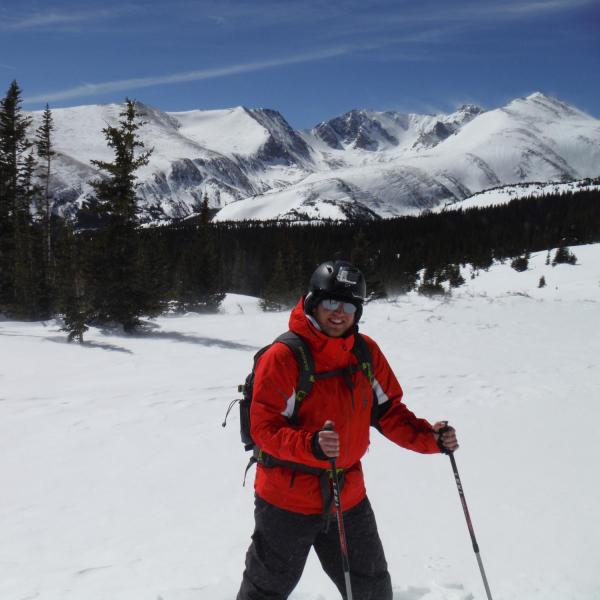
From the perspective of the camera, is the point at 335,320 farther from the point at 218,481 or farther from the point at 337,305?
the point at 218,481

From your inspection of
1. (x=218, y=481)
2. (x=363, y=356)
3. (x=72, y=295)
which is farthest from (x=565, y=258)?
(x=363, y=356)

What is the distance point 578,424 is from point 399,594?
6.09m

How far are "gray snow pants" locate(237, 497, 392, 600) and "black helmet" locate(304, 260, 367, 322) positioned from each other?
120 centimetres

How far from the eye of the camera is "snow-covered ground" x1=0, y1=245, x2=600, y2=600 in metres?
4.27

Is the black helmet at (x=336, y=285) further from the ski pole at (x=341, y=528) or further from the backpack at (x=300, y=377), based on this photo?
the ski pole at (x=341, y=528)

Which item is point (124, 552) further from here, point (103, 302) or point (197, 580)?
point (103, 302)

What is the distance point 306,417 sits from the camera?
9.53 ft

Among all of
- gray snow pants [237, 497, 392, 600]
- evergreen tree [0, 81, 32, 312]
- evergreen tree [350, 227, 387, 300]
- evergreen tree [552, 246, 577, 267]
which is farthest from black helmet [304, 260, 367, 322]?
evergreen tree [552, 246, 577, 267]

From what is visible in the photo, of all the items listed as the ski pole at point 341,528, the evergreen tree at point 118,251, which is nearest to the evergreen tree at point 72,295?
the evergreen tree at point 118,251

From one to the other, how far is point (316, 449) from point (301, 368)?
0.45 meters

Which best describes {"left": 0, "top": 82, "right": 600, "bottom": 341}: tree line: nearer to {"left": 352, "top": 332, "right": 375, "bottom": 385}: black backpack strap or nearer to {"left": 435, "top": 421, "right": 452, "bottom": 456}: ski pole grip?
{"left": 352, "top": 332, "right": 375, "bottom": 385}: black backpack strap

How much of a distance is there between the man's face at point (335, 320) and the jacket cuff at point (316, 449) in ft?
2.06

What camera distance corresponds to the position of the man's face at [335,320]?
120 inches

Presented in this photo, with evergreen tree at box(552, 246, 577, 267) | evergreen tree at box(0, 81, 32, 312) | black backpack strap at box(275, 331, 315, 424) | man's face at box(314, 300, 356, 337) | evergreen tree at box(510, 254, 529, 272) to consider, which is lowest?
evergreen tree at box(510, 254, 529, 272)
